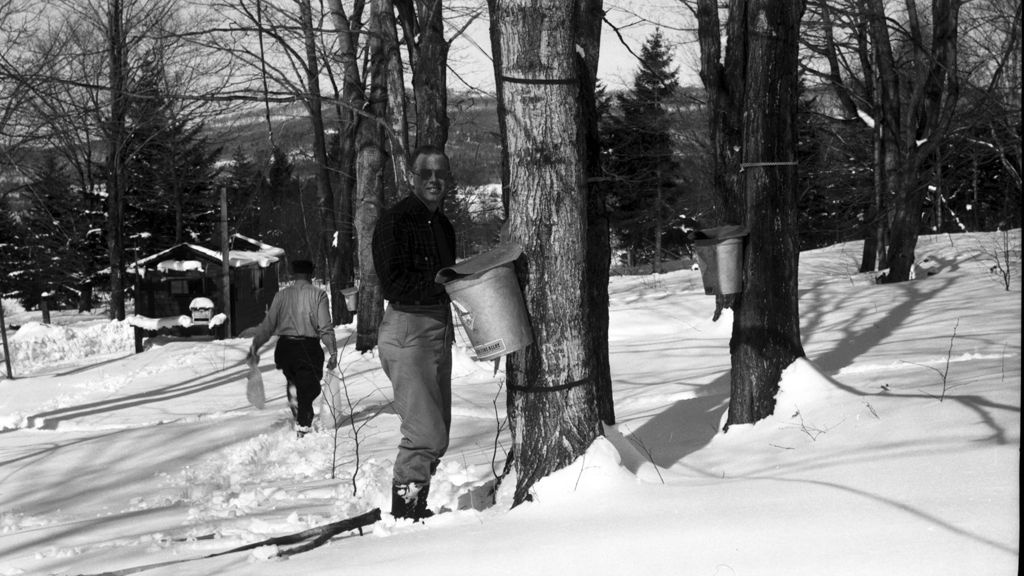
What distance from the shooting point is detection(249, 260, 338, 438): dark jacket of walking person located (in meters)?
8.12

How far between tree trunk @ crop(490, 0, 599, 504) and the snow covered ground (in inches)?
8.0

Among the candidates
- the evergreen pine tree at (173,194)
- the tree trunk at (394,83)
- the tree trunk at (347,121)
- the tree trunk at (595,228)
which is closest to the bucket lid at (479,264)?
the tree trunk at (595,228)

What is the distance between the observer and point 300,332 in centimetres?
816

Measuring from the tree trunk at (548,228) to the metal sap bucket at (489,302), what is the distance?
0.74 ft

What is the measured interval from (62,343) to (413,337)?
2380 centimetres

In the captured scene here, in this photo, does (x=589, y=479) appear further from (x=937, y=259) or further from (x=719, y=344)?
(x=937, y=259)

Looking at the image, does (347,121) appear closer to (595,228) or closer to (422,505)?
(595,228)

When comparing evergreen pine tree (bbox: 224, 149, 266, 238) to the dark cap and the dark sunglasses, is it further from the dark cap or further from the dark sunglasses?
the dark sunglasses

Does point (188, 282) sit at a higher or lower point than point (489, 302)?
lower

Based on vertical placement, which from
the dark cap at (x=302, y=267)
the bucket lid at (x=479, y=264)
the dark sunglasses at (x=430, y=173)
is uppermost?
the dark sunglasses at (x=430, y=173)

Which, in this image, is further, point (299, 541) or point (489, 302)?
point (299, 541)

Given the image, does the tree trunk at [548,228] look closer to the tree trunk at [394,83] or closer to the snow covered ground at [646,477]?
the snow covered ground at [646,477]

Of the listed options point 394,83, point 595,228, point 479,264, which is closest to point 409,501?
point 479,264

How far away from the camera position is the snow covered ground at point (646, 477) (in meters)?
3.12
